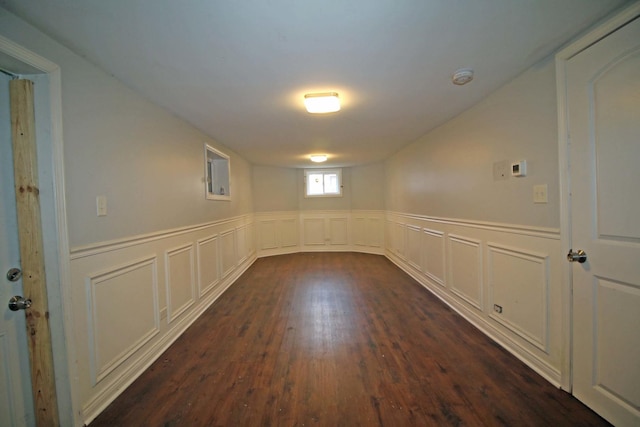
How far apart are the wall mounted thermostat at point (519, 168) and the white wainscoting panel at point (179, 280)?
9.85 feet

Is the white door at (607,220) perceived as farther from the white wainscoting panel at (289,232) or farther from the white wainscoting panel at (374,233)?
the white wainscoting panel at (289,232)

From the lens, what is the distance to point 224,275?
3.94 metres

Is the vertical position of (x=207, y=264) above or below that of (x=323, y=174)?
below

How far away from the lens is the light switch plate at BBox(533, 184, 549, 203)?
5.93 ft

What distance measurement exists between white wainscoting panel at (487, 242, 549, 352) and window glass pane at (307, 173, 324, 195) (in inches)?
195

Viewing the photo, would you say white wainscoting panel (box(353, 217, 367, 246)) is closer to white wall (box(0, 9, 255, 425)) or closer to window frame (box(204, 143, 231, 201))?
window frame (box(204, 143, 231, 201))

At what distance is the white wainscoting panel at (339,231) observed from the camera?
22.8 feet

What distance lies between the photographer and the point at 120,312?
1.85m

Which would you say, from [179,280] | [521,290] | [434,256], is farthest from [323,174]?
[521,290]

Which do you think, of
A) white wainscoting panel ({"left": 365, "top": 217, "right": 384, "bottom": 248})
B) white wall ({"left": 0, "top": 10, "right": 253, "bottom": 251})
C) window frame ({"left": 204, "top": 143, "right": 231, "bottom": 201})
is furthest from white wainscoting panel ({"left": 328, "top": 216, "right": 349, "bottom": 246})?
white wall ({"left": 0, "top": 10, "right": 253, "bottom": 251})

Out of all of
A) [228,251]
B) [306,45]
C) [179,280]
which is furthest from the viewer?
[228,251]

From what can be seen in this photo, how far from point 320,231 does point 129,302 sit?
5.28 metres

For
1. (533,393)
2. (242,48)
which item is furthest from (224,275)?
(533,393)

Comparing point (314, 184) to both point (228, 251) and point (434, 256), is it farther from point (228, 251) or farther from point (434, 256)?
point (434, 256)
